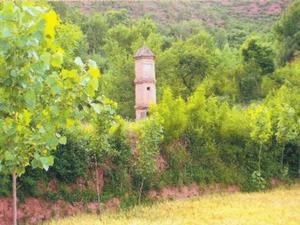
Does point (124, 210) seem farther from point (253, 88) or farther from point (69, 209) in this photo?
point (253, 88)

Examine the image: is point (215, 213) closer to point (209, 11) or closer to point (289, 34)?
point (289, 34)

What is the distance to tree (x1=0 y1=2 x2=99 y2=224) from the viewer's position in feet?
16.4

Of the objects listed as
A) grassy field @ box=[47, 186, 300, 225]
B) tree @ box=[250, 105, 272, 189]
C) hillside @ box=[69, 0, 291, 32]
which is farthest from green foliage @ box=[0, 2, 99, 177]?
hillside @ box=[69, 0, 291, 32]

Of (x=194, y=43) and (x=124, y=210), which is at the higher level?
(x=194, y=43)

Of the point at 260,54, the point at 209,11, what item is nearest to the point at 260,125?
the point at 260,54

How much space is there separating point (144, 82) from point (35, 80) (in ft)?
Answer: 83.9

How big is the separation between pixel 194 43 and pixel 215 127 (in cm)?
2549

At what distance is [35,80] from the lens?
17.7 ft

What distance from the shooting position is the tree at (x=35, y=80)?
4.99m

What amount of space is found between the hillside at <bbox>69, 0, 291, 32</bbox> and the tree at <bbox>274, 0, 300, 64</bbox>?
67.0 ft

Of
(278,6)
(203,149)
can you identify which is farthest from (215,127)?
(278,6)

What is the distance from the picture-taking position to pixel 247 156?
31.7m

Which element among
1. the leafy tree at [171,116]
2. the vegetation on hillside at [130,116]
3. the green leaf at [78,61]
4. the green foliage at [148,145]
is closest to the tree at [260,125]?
the vegetation on hillside at [130,116]

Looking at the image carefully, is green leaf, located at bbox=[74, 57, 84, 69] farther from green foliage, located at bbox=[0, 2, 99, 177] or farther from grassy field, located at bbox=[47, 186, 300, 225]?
grassy field, located at bbox=[47, 186, 300, 225]
